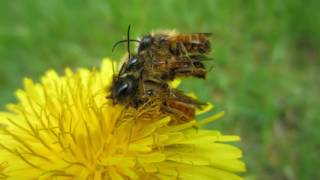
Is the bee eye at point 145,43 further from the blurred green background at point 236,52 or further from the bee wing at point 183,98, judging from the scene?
the blurred green background at point 236,52

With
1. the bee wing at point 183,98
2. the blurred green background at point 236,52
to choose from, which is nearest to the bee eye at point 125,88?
the bee wing at point 183,98

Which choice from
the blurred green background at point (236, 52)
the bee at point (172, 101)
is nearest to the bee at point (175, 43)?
the bee at point (172, 101)

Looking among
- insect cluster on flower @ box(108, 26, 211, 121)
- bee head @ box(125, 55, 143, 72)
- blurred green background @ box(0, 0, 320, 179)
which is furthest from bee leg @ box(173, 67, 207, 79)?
blurred green background @ box(0, 0, 320, 179)

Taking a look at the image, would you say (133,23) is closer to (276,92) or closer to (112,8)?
(112,8)

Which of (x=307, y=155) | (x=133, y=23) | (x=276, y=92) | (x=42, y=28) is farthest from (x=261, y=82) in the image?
(x=42, y=28)

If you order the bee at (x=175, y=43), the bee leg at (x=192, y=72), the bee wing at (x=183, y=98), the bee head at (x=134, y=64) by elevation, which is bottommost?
the bee wing at (x=183, y=98)

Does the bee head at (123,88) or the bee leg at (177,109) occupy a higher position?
the bee head at (123,88)

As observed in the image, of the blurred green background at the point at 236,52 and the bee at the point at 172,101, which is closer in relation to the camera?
the bee at the point at 172,101

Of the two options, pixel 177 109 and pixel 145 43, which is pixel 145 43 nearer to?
pixel 145 43

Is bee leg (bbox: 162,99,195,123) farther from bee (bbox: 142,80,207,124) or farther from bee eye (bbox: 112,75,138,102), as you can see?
bee eye (bbox: 112,75,138,102)
